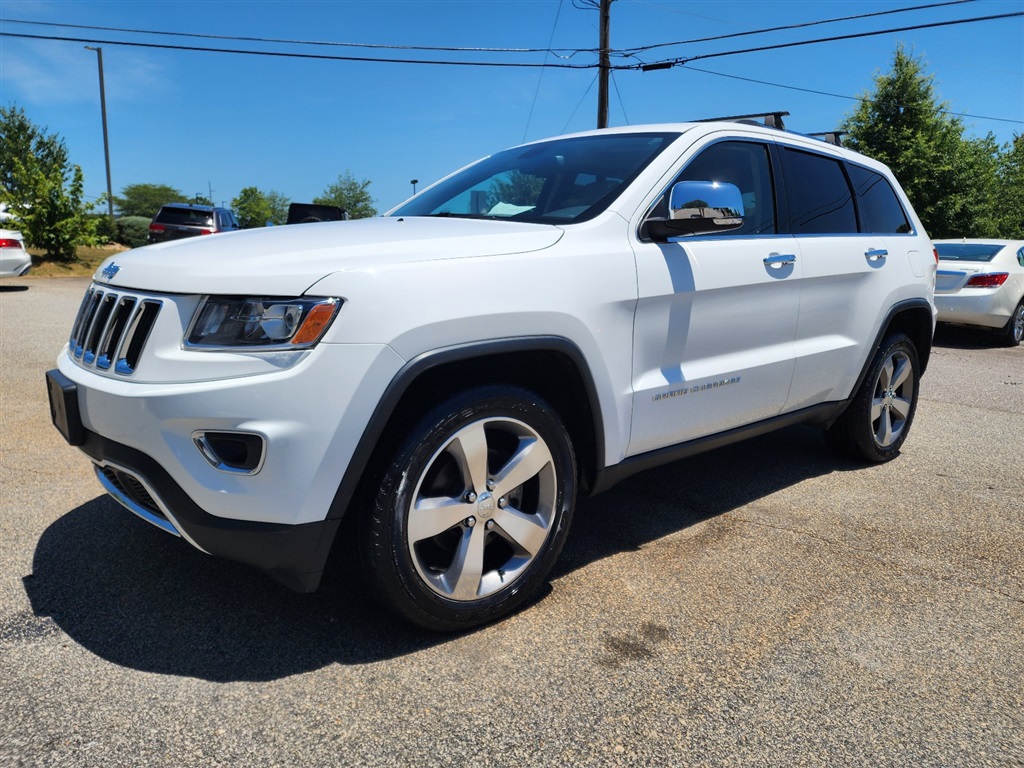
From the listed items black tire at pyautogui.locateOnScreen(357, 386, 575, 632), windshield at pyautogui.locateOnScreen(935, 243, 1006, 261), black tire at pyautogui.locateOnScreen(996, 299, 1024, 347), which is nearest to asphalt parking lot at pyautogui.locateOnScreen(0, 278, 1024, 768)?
black tire at pyautogui.locateOnScreen(357, 386, 575, 632)

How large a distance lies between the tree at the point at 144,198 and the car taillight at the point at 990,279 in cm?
7172

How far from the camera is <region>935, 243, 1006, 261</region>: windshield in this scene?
10836 millimetres

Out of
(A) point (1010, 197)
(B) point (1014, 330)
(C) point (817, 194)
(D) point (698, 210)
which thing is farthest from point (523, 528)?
(A) point (1010, 197)

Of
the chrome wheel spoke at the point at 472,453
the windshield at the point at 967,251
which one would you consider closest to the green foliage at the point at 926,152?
the windshield at the point at 967,251

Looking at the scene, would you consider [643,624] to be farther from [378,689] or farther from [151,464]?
[151,464]

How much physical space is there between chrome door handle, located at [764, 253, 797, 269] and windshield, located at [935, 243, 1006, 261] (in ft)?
28.5

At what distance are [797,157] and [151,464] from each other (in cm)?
335

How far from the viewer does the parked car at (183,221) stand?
1794 centimetres

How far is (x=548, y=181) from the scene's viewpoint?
3.55 metres

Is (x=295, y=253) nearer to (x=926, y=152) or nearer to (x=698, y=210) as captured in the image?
(x=698, y=210)

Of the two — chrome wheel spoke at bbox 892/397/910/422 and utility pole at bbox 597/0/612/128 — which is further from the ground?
utility pole at bbox 597/0/612/128

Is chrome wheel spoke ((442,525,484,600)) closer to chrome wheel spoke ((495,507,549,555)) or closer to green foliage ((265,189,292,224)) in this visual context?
chrome wheel spoke ((495,507,549,555))

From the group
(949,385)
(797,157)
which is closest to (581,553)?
(797,157)

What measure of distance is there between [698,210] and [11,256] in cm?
1381
